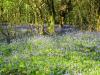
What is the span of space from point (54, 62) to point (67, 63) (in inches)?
21.3

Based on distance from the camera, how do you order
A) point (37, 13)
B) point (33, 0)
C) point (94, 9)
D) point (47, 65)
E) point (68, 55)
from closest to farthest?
point (47, 65) < point (68, 55) < point (33, 0) < point (37, 13) < point (94, 9)

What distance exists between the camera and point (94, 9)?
41.0 metres

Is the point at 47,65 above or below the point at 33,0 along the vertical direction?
below

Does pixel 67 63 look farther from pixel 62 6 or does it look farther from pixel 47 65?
Result: pixel 62 6

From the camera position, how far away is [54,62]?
41.8 ft

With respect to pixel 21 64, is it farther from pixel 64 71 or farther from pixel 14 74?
pixel 64 71

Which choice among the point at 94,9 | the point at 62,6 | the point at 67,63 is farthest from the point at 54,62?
the point at 62,6

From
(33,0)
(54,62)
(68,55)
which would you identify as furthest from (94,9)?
(54,62)

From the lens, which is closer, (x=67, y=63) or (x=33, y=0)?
(x=67, y=63)

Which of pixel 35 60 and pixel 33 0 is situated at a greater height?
pixel 33 0

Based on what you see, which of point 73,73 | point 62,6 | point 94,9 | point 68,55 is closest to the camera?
point 73,73

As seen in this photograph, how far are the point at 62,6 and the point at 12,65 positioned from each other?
37.0 m

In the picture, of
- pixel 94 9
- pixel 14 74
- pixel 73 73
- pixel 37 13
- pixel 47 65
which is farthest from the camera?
pixel 94 9

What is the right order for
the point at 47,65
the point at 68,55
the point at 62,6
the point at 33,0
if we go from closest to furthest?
the point at 47,65, the point at 68,55, the point at 33,0, the point at 62,6
